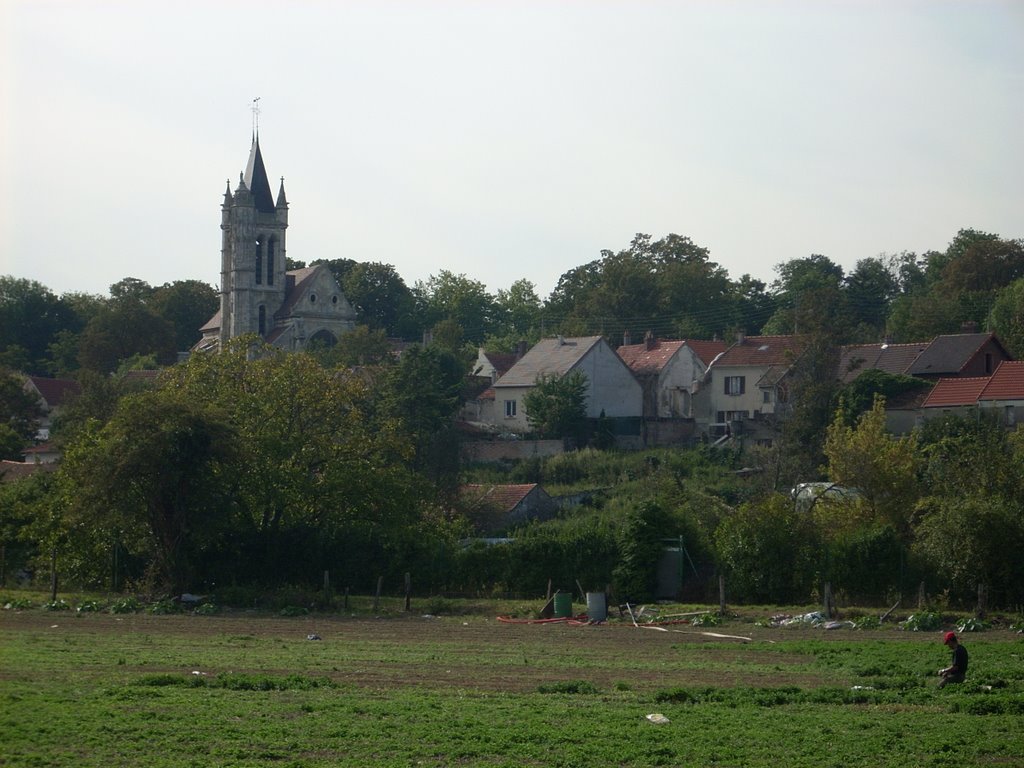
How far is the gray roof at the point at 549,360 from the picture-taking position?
8081 centimetres

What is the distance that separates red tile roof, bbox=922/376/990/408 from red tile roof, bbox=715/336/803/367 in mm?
10341

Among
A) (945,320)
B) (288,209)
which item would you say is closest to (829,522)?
(945,320)

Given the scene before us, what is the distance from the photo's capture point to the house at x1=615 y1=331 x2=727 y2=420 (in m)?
85.6

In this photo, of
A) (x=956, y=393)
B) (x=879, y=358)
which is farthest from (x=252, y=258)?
(x=956, y=393)

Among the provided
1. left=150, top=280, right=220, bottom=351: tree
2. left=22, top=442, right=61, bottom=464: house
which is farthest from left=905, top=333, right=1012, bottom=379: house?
left=150, top=280, right=220, bottom=351: tree

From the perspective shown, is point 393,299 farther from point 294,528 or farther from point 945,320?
point 294,528

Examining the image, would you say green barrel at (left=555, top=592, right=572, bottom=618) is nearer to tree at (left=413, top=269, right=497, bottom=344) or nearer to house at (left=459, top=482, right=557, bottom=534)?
house at (left=459, top=482, right=557, bottom=534)

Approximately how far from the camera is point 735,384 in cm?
8012

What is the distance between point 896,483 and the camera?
44.7 m

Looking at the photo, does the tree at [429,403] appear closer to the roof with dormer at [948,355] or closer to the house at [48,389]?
the roof with dormer at [948,355]

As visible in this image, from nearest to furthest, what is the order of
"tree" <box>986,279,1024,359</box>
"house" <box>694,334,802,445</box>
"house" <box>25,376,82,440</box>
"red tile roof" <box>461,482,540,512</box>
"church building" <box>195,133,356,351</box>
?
1. "red tile roof" <box>461,482,540,512</box>
2. "house" <box>694,334,802,445</box>
3. "tree" <box>986,279,1024,359</box>
4. "house" <box>25,376,82,440</box>
5. "church building" <box>195,133,356,351</box>

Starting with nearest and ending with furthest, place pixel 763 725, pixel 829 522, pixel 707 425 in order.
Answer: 1. pixel 763 725
2. pixel 829 522
3. pixel 707 425

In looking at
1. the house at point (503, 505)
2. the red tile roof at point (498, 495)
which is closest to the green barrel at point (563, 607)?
the house at point (503, 505)

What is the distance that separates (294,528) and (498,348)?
73.5 metres
